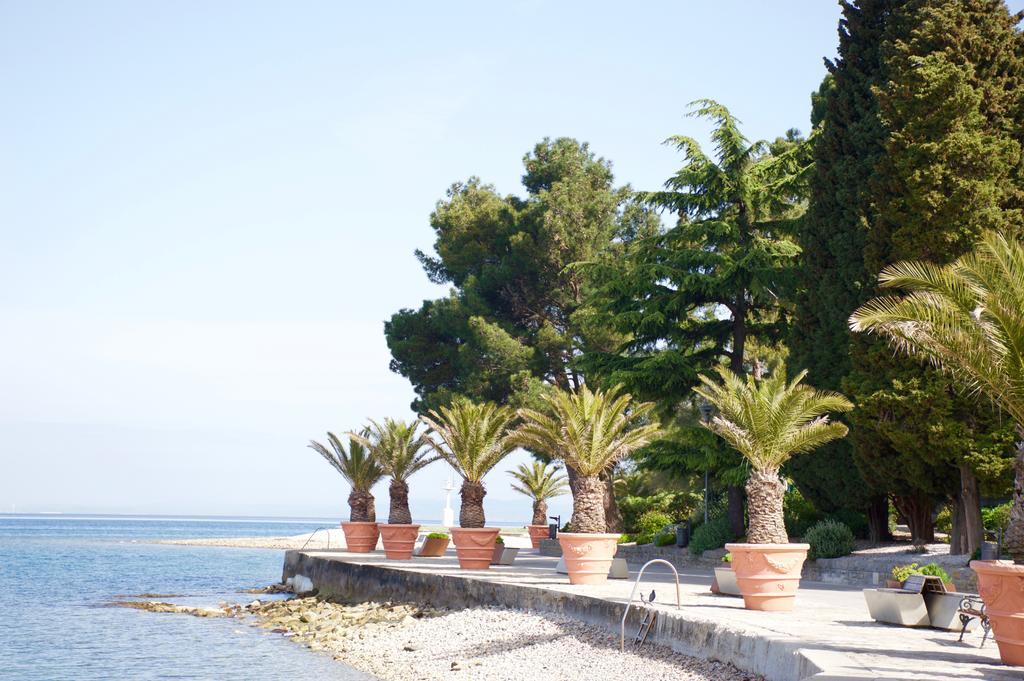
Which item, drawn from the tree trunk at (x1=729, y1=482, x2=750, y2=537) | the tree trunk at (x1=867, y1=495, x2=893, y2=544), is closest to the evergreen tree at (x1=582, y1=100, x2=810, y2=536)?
the tree trunk at (x1=729, y1=482, x2=750, y2=537)

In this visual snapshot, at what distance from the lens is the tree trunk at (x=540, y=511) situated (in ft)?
134

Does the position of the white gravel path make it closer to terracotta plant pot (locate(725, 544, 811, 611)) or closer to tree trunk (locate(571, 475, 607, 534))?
terracotta plant pot (locate(725, 544, 811, 611))

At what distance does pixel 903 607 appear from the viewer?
1266 cm

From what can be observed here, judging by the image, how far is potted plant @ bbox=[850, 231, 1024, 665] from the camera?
9.50 m

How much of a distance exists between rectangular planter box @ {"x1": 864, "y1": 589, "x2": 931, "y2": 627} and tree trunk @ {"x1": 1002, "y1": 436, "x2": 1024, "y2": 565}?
253 cm

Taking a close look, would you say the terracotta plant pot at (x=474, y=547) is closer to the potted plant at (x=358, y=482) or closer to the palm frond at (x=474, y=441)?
the palm frond at (x=474, y=441)

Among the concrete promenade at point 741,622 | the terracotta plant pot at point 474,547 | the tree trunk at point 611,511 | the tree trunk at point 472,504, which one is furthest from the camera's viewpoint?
the tree trunk at point 611,511

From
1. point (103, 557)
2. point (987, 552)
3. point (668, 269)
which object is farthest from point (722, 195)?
point (103, 557)

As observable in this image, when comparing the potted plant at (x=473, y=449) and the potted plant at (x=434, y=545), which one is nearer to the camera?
the potted plant at (x=473, y=449)

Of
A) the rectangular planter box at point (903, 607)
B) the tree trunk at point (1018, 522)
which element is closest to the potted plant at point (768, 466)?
the rectangular planter box at point (903, 607)

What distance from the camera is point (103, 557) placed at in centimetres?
6009

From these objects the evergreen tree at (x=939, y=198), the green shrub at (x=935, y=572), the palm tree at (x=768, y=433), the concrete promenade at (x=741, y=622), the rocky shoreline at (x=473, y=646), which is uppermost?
the evergreen tree at (x=939, y=198)

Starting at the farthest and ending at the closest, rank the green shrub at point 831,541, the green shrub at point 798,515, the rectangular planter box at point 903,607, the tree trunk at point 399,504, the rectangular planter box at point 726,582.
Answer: the tree trunk at point 399,504 < the green shrub at point 798,515 < the green shrub at point 831,541 < the rectangular planter box at point 726,582 < the rectangular planter box at point 903,607

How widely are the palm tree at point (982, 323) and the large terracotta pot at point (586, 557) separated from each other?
8.15 m
